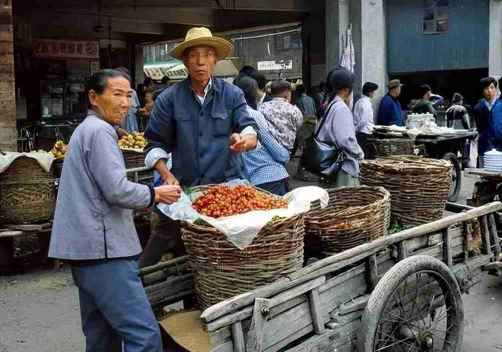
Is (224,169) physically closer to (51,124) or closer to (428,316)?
(428,316)

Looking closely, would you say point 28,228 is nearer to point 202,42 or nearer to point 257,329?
point 202,42

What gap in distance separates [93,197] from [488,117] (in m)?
6.39

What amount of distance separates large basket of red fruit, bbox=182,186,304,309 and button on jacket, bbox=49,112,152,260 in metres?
0.34

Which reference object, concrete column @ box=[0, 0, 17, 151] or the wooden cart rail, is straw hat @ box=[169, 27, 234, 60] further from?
concrete column @ box=[0, 0, 17, 151]

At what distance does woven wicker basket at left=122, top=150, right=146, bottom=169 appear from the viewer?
294 inches

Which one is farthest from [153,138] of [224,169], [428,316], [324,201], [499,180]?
[499,180]

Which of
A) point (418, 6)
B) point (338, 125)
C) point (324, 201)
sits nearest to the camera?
point (324, 201)

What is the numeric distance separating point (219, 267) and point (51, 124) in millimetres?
12152

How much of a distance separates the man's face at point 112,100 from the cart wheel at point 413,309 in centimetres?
157

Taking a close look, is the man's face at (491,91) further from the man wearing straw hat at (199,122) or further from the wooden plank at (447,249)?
the man wearing straw hat at (199,122)

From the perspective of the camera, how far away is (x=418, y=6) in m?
15.7

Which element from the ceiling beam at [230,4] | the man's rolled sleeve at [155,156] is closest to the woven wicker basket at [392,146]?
the man's rolled sleeve at [155,156]

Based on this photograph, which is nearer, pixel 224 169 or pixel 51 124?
pixel 224 169

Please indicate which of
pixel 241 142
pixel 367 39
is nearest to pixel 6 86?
pixel 241 142
